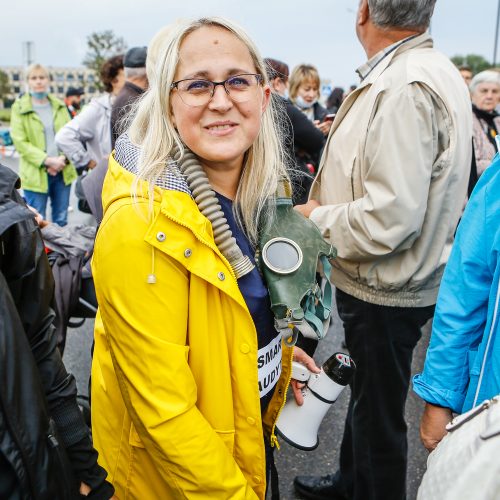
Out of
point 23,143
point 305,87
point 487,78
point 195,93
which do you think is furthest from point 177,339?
point 23,143

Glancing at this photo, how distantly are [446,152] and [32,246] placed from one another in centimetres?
146

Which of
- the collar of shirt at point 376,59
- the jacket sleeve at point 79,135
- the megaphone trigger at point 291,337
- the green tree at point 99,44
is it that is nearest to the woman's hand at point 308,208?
the collar of shirt at point 376,59

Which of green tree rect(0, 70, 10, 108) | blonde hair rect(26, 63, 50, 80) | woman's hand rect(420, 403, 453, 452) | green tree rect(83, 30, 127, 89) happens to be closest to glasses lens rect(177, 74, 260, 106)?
woman's hand rect(420, 403, 453, 452)

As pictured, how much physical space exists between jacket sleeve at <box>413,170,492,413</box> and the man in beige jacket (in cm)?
40

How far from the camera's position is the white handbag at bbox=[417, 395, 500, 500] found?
86 cm

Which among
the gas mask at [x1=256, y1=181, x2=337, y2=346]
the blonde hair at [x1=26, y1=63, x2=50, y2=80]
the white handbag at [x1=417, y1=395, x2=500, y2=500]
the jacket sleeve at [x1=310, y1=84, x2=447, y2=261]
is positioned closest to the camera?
the white handbag at [x1=417, y1=395, x2=500, y2=500]

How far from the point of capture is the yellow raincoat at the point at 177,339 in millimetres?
1224

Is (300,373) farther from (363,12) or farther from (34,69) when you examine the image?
(34,69)

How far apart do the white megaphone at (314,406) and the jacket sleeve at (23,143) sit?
4.99 m

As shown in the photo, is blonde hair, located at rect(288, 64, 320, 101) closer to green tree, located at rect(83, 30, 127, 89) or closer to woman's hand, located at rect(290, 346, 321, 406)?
woman's hand, located at rect(290, 346, 321, 406)

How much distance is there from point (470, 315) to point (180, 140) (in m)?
0.96

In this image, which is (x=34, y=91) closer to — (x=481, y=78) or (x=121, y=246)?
(x=481, y=78)

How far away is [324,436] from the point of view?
3070 millimetres

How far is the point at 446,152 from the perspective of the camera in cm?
194
